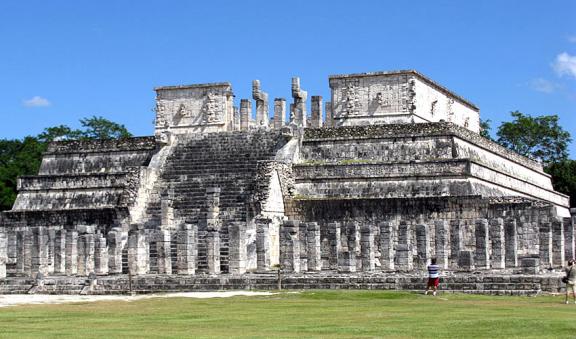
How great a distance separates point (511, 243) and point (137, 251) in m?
11.8

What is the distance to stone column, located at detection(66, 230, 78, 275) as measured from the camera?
3619 centimetres

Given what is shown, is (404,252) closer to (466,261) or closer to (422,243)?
(422,243)

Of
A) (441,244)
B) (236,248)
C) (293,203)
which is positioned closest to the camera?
(441,244)

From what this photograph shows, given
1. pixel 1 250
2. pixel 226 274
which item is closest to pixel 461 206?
pixel 226 274

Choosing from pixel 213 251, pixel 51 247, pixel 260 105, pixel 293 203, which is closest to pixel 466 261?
pixel 213 251

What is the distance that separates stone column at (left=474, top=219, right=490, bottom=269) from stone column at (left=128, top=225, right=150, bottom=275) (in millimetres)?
10763

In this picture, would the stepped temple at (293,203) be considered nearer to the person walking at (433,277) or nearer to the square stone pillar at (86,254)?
the square stone pillar at (86,254)

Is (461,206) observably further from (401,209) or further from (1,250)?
(1,250)

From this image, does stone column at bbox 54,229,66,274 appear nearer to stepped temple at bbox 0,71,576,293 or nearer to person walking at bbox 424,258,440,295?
stepped temple at bbox 0,71,576,293

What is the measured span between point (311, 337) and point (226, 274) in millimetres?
15419

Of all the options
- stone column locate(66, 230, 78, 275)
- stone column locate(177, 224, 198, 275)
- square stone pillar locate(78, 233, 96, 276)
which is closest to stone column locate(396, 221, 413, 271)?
stone column locate(177, 224, 198, 275)

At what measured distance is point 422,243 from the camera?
32.6 metres

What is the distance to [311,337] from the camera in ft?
57.1

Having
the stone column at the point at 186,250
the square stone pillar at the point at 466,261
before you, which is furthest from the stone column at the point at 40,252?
the square stone pillar at the point at 466,261
